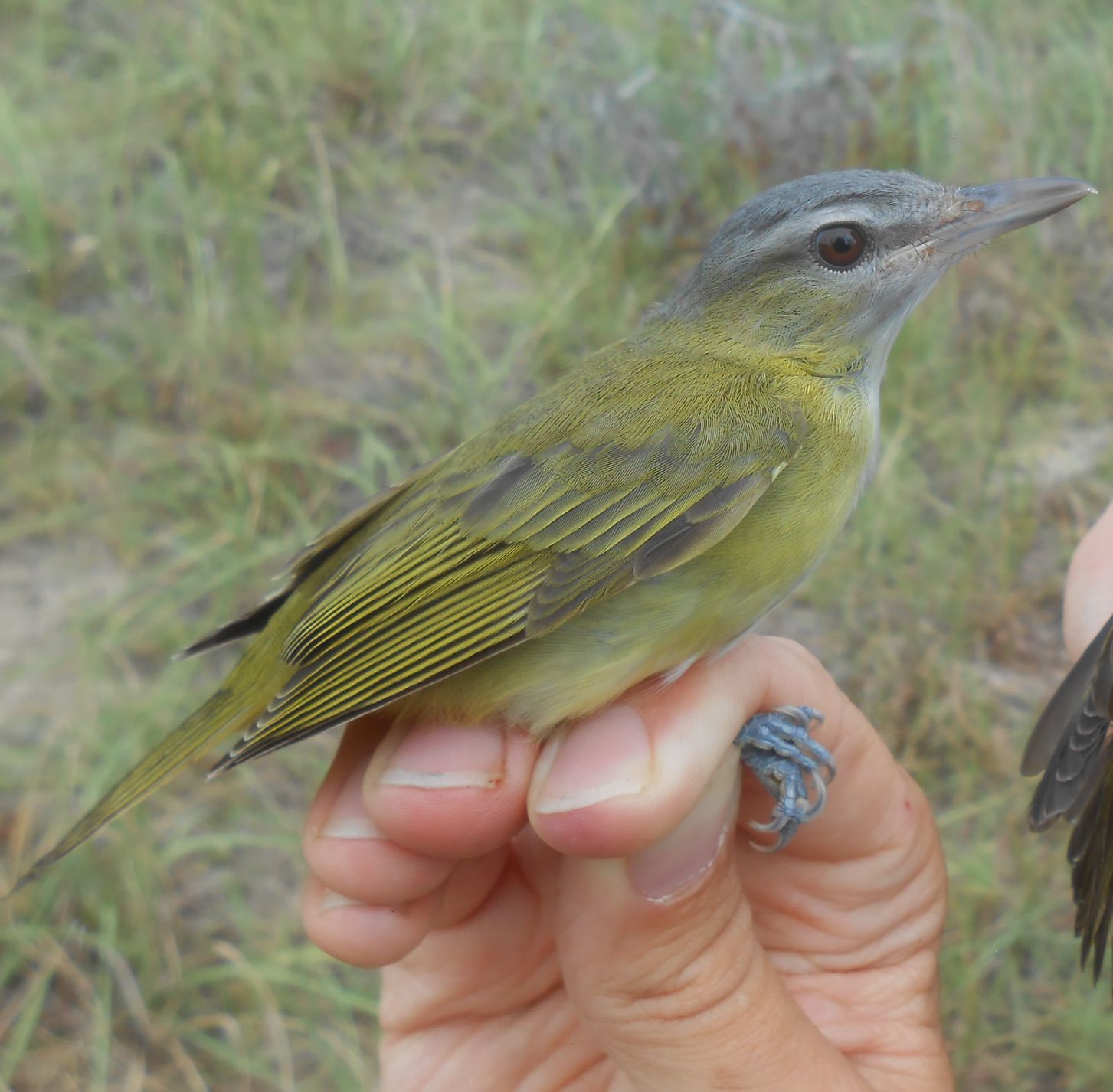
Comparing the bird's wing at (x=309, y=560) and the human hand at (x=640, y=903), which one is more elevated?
the bird's wing at (x=309, y=560)

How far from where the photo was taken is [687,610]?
203 cm

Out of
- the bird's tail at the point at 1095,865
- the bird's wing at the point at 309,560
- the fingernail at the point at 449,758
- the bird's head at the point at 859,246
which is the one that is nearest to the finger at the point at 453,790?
the fingernail at the point at 449,758

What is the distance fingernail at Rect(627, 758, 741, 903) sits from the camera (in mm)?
2004

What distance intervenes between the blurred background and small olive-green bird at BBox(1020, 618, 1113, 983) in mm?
903

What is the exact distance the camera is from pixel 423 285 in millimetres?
4578

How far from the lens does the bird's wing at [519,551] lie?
2.04 m

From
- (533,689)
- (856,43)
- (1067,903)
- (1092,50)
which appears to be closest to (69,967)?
(533,689)

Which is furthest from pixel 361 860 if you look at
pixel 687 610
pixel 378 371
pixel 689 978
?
pixel 378 371

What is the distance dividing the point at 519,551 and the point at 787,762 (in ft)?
2.07

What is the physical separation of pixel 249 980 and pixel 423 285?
258 centimetres

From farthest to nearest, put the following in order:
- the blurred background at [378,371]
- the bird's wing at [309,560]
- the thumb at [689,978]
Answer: the blurred background at [378,371] → the bird's wing at [309,560] → the thumb at [689,978]

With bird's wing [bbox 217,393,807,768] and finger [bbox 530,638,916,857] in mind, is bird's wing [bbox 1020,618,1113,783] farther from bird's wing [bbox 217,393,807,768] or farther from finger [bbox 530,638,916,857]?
bird's wing [bbox 217,393,807,768]

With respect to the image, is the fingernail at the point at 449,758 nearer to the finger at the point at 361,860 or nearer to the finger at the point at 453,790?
the finger at the point at 453,790

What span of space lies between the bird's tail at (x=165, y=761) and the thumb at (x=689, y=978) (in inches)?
30.9
